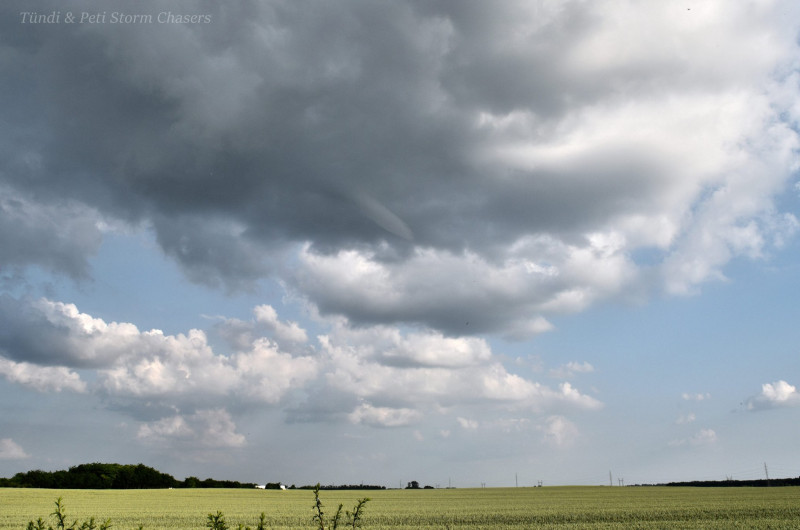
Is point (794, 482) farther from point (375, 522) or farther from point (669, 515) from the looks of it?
point (375, 522)

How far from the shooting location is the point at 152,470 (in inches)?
5153

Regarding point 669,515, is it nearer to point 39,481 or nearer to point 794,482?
point 794,482

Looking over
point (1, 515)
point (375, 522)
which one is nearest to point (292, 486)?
point (1, 515)

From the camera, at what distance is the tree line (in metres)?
121

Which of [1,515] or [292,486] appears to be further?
[292,486]

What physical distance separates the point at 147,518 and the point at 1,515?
39.2 ft

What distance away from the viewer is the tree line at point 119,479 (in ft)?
396

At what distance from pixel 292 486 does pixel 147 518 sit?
94.0 metres

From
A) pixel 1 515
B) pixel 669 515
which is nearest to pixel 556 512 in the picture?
pixel 669 515

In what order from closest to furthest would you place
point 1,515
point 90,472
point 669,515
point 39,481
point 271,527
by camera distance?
point 271,527, point 669,515, point 1,515, point 39,481, point 90,472

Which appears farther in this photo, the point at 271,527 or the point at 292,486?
the point at 292,486

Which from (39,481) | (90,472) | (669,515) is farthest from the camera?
(90,472)

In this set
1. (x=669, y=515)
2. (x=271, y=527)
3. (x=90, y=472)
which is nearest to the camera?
(x=271, y=527)

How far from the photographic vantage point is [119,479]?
126 m
